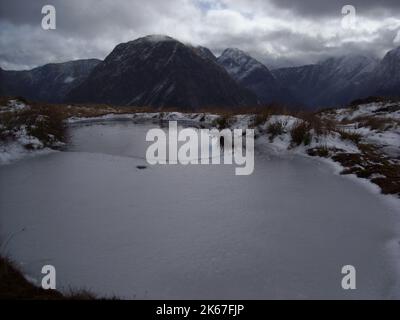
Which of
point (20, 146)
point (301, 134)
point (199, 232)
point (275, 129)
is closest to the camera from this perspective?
point (199, 232)

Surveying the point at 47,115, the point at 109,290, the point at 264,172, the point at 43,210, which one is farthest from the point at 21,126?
the point at 109,290

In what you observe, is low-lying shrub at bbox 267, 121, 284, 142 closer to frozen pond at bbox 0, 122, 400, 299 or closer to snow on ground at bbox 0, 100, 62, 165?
frozen pond at bbox 0, 122, 400, 299

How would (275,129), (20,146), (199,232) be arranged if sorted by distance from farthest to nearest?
1. (275,129)
2. (20,146)
3. (199,232)

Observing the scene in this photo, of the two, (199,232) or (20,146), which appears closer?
(199,232)

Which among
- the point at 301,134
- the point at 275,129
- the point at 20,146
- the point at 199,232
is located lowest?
the point at 199,232

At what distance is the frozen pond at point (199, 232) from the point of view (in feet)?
22.3

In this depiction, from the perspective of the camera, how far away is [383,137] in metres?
25.0

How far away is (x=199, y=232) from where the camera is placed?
8930mm

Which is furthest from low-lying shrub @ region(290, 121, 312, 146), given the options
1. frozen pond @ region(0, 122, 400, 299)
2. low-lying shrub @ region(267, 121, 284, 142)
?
frozen pond @ region(0, 122, 400, 299)

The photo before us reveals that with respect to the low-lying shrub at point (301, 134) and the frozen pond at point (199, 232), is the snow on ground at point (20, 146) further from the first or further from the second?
the low-lying shrub at point (301, 134)

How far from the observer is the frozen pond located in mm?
6793

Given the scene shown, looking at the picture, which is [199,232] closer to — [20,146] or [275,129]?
[20,146]

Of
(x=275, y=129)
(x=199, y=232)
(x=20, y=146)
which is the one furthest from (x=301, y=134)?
(x=20, y=146)
